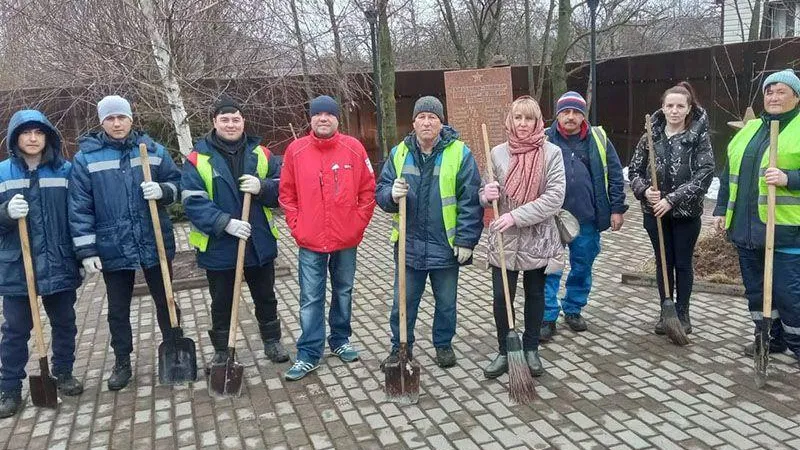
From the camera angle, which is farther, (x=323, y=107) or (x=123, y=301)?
(x=123, y=301)

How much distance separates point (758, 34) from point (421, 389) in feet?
69.3

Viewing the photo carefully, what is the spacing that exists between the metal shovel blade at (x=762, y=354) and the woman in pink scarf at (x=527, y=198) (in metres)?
1.35

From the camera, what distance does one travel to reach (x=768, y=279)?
430cm

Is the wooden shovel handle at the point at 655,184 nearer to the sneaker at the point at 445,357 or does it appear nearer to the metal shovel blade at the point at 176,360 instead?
the sneaker at the point at 445,357

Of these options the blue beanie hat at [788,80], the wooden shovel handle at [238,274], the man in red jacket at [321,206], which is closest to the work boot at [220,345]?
the wooden shovel handle at [238,274]

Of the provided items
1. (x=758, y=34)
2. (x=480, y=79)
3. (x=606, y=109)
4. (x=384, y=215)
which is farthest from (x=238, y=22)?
(x=758, y=34)

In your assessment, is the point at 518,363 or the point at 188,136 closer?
the point at 518,363

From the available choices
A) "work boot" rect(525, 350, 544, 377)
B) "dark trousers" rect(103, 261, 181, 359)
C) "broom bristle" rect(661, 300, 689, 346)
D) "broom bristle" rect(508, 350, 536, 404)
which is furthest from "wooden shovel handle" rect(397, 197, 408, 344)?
"broom bristle" rect(661, 300, 689, 346)

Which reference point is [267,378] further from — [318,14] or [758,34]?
[758,34]

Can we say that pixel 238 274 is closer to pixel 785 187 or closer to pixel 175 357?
pixel 175 357

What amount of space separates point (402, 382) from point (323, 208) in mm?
1261

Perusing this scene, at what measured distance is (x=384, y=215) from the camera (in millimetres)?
11484

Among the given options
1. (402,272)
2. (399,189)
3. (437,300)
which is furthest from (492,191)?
(437,300)

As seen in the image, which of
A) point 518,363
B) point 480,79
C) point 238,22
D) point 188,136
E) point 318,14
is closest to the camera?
point 518,363
